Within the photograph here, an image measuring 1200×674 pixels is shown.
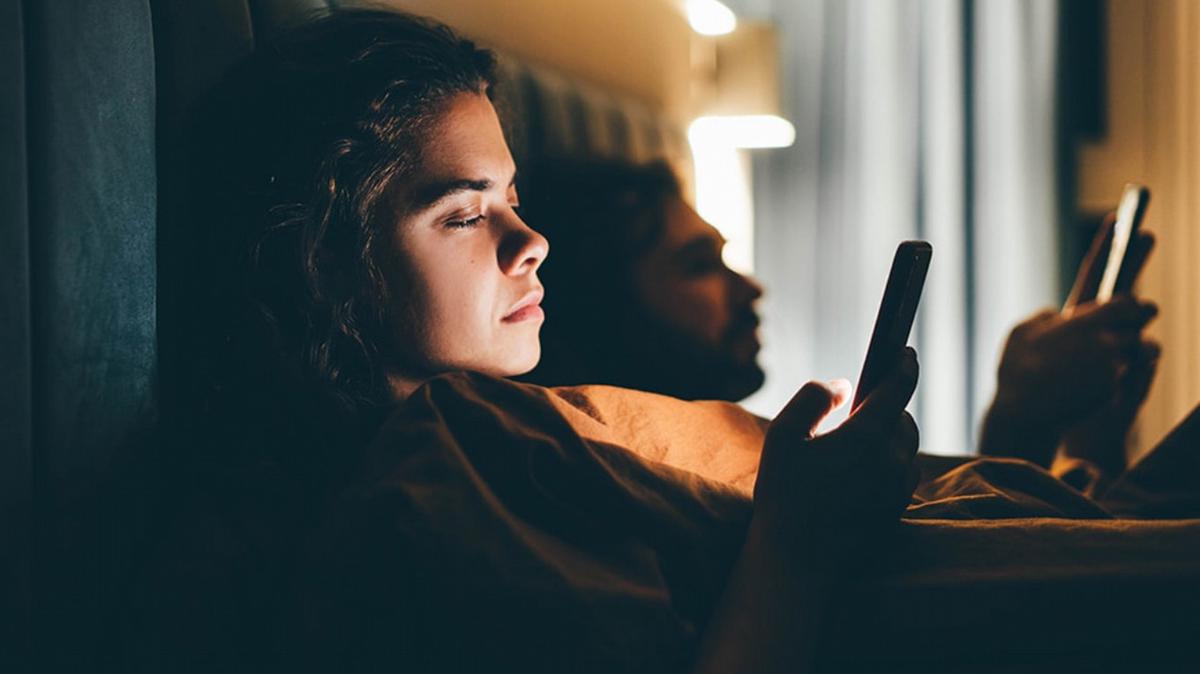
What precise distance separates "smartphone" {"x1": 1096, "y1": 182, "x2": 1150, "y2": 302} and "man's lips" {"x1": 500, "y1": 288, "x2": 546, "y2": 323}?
2.61 feet

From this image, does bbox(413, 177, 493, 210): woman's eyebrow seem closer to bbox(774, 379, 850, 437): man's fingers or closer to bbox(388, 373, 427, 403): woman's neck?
bbox(388, 373, 427, 403): woman's neck

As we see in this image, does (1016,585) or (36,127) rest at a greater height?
(36,127)

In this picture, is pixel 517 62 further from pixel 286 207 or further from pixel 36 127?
pixel 36 127

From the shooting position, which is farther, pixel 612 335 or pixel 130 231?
pixel 612 335

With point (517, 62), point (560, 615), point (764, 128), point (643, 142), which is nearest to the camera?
point (560, 615)

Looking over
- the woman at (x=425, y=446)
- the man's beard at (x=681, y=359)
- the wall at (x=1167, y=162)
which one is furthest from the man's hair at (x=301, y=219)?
the wall at (x=1167, y=162)

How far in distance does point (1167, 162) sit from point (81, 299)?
2.25 metres

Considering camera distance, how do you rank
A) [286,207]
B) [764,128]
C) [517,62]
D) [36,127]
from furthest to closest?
[764,128] → [517,62] → [286,207] → [36,127]

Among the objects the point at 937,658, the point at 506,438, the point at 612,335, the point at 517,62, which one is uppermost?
the point at 517,62

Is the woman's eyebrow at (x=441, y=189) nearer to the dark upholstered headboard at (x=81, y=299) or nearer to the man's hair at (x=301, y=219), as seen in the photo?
the man's hair at (x=301, y=219)

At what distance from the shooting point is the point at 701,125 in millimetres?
2205

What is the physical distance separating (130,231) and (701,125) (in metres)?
1.71

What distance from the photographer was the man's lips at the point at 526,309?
759 mm

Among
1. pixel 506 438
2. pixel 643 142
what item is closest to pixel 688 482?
pixel 506 438
